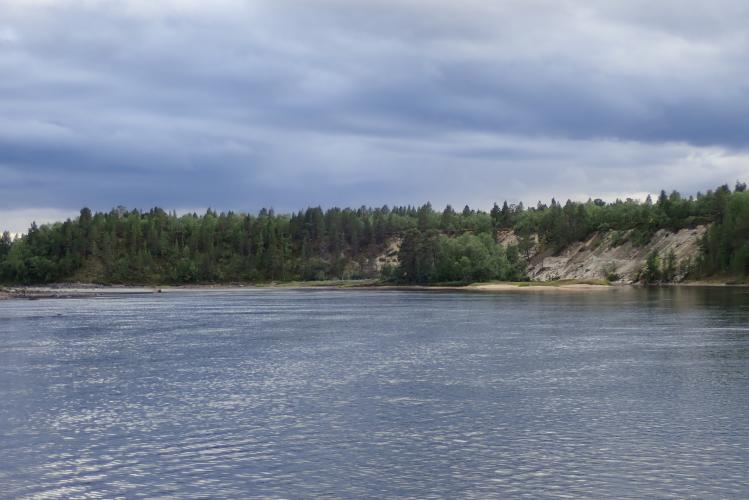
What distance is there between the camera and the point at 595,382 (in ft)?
179

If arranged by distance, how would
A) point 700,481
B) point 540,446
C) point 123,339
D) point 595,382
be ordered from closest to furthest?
point 700,481
point 540,446
point 595,382
point 123,339

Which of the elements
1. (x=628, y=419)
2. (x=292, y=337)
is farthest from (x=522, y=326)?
(x=628, y=419)

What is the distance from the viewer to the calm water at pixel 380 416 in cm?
3114

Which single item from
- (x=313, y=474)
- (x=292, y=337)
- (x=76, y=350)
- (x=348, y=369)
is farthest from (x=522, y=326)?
(x=313, y=474)

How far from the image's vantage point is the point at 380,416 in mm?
43406

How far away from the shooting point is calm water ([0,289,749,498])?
3114 cm

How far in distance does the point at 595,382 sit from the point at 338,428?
873 inches

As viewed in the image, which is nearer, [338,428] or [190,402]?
[338,428]

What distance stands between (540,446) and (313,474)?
11004 millimetres

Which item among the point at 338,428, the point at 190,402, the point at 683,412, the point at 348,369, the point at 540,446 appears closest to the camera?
the point at 540,446

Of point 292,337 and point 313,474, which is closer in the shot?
point 313,474

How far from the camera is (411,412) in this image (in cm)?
4450

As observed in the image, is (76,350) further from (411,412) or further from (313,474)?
(313,474)

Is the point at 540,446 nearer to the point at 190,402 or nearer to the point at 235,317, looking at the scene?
the point at 190,402
